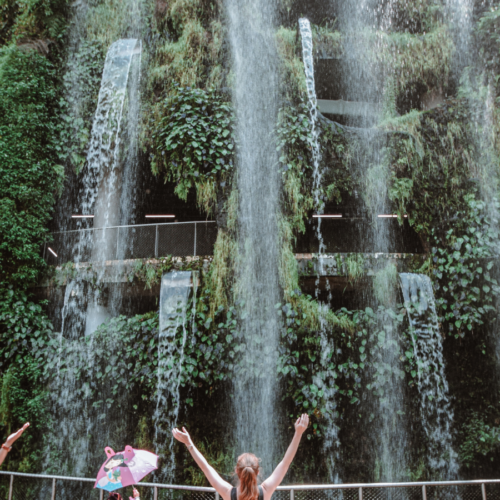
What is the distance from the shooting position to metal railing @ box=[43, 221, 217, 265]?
440 inches

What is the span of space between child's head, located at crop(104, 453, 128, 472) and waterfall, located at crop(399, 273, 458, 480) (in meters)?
7.24

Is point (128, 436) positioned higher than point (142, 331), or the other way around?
point (142, 331)

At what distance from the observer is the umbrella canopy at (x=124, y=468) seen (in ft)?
10.5

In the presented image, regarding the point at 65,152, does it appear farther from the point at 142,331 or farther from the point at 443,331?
the point at 443,331

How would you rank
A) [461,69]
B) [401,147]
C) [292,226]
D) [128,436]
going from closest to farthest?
[128,436] < [292,226] < [401,147] < [461,69]

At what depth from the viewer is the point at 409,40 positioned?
504 inches

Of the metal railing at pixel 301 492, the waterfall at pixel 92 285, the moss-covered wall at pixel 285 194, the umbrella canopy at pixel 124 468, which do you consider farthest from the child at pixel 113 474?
the waterfall at pixel 92 285

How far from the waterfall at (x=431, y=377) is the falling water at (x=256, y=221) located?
8.99 feet

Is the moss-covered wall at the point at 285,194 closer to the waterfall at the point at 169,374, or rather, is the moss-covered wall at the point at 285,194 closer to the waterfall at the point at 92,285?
the waterfall at the point at 169,374

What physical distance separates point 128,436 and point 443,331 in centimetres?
658

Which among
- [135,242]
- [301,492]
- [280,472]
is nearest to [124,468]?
[280,472]

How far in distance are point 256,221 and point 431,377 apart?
15.4ft

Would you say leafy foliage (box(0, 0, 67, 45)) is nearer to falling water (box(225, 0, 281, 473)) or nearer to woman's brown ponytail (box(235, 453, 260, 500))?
falling water (box(225, 0, 281, 473))

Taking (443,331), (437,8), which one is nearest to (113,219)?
(443,331)
